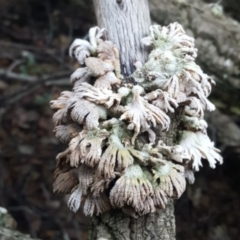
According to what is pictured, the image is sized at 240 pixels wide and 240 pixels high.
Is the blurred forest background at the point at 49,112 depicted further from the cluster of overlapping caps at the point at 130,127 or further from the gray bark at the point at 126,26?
the gray bark at the point at 126,26

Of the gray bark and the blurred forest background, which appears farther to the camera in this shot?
the blurred forest background

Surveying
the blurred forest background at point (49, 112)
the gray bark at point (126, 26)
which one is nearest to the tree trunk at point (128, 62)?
the gray bark at point (126, 26)

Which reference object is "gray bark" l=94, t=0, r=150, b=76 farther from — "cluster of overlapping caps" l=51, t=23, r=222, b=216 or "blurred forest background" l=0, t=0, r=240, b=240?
"blurred forest background" l=0, t=0, r=240, b=240

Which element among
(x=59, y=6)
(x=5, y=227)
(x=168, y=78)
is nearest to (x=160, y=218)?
(x=168, y=78)

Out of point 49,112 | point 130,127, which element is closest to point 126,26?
point 130,127

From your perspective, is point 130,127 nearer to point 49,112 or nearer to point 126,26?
point 126,26

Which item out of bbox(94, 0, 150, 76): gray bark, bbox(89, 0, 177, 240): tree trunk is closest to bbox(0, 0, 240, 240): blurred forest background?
bbox(89, 0, 177, 240): tree trunk
